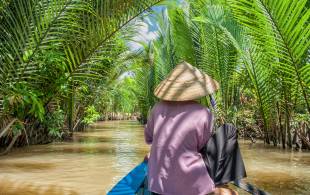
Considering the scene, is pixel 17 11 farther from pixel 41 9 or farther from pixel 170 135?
pixel 170 135

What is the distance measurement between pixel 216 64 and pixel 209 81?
9294 mm

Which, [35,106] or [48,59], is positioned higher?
[48,59]

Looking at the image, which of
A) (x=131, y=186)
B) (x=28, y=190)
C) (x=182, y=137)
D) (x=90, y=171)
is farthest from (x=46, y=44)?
(x=182, y=137)

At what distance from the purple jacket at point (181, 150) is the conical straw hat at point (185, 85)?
0.05 meters

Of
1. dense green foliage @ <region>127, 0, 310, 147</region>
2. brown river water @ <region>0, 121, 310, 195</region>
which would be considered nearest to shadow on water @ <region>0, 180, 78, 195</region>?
brown river water @ <region>0, 121, 310, 195</region>

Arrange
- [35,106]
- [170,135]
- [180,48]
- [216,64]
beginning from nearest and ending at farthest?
[170,135] → [35,106] → [216,64] → [180,48]

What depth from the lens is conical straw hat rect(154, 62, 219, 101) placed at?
7.69ft

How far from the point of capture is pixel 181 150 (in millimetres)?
2305

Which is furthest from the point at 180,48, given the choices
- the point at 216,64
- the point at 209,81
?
the point at 209,81

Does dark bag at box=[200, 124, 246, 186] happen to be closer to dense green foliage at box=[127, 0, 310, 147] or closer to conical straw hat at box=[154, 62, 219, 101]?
conical straw hat at box=[154, 62, 219, 101]

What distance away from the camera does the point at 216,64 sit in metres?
11.6

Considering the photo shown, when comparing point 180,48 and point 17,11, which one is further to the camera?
point 180,48

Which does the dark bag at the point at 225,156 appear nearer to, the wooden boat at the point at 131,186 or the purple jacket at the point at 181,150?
the purple jacket at the point at 181,150

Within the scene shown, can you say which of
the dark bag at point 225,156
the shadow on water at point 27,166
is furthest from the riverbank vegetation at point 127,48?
the dark bag at point 225,156
